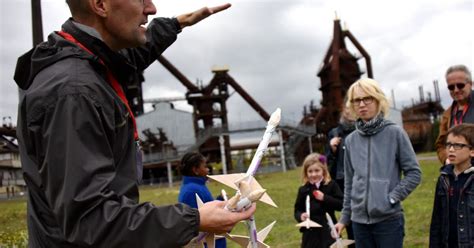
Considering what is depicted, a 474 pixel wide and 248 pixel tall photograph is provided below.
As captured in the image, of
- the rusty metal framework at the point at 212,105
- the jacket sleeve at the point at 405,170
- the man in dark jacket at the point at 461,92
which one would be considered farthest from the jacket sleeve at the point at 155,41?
the rusty metal framework at the point at 212,105

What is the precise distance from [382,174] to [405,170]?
0.21 meters

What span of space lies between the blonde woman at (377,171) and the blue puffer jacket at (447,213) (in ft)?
0.74

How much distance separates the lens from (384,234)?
3.80 m

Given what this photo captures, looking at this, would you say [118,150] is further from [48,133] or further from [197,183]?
[197,183]

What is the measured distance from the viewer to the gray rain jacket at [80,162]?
138cm

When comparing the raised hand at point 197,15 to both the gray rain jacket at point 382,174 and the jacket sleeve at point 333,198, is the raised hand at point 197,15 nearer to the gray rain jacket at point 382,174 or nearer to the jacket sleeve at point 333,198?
the gray rain jacket at point 382,174

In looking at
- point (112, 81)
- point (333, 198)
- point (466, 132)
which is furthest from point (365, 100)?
point (112, 81)

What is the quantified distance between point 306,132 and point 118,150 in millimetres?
40818

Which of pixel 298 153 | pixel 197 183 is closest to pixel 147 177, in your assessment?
pixel 298 153

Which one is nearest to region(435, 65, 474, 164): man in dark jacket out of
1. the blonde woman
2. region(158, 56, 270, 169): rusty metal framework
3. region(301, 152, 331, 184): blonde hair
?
the blonde woman

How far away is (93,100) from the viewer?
57.7 inches

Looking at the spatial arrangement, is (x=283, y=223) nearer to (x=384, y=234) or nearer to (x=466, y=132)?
(x=384, y=234)

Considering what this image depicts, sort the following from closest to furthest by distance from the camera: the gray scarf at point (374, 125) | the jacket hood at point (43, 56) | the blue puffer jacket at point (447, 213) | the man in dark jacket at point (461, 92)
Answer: the jacket hood at point (43, 56) < the blue puffer jacket at point (447, 213) < the gray scarf at point (374, 125) < the man in dark jacket at point (461, 92)

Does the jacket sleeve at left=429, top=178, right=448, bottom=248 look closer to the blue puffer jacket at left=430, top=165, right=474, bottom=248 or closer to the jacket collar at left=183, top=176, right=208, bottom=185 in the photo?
the blue puffer jacket at left=430, top=165, right=474, bottom=248
